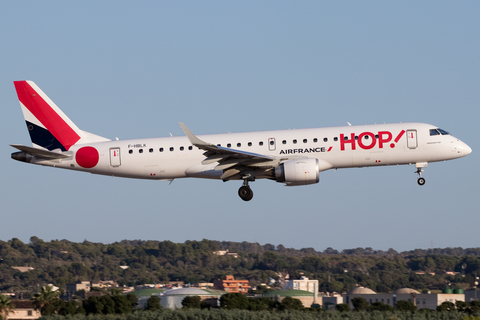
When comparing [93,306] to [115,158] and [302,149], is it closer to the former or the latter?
[115,158]

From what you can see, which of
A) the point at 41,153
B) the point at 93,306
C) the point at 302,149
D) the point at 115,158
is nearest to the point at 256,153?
the point at 302,149

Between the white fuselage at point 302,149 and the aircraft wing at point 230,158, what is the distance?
0.87 metres

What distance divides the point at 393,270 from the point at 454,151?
125 meters

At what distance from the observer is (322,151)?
137 ft

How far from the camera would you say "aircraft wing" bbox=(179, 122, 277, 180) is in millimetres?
39688

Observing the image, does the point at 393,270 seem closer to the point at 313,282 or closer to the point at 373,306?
the point at 313,282

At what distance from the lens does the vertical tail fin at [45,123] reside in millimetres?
46219

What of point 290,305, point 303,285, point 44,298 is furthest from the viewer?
point 303,285

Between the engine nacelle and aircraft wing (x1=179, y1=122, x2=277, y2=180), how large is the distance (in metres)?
1.11

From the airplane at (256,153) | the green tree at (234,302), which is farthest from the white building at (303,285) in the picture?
the airplane at (256,153)

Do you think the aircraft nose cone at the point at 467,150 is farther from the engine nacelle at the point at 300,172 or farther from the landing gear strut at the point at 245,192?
the landing gear strut at the point at 245,192

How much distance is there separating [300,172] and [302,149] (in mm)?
2135

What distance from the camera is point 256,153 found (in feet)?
140

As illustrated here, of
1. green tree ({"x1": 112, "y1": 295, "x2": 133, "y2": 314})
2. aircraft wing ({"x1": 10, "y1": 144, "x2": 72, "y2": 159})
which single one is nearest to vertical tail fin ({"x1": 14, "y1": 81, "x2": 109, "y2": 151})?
aircraft wing ({"x1": 10, "y1": 144, "x2": 72, "y2": 159})
